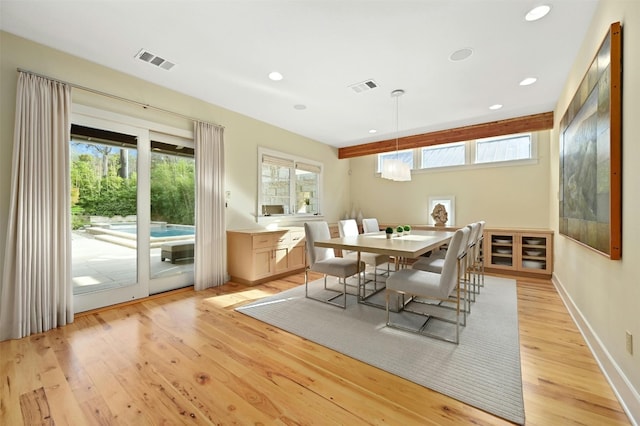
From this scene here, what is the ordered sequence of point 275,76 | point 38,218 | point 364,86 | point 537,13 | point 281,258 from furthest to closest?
1. point 281,258
2. point 364,86
3. point 275,76
4. point 38,218
5. point 537,13

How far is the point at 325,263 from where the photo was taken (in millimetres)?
3381

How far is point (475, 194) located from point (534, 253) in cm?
140

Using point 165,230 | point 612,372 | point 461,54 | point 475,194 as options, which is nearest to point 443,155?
point 475,194

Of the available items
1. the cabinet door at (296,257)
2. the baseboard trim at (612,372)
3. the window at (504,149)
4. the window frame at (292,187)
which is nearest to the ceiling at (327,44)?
the window at (504,149)

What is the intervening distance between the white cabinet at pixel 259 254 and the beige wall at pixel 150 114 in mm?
433

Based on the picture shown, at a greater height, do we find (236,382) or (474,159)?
(474,159)

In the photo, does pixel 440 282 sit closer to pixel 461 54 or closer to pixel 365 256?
pixel 365 256

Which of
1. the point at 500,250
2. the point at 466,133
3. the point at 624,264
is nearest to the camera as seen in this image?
the point at 624,264

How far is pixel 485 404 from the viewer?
1591mm

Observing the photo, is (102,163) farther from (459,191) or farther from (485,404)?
(459,191)

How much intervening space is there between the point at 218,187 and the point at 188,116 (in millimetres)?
1050

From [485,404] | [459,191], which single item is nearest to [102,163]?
[485,404]

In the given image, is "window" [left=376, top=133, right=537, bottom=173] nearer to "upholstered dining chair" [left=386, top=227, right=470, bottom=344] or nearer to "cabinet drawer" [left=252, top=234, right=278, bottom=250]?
"cabinet drawer" [left=252, top=234, right=278, bottom=250]

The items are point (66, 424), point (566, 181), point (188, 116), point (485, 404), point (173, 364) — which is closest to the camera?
point (66, 424)
